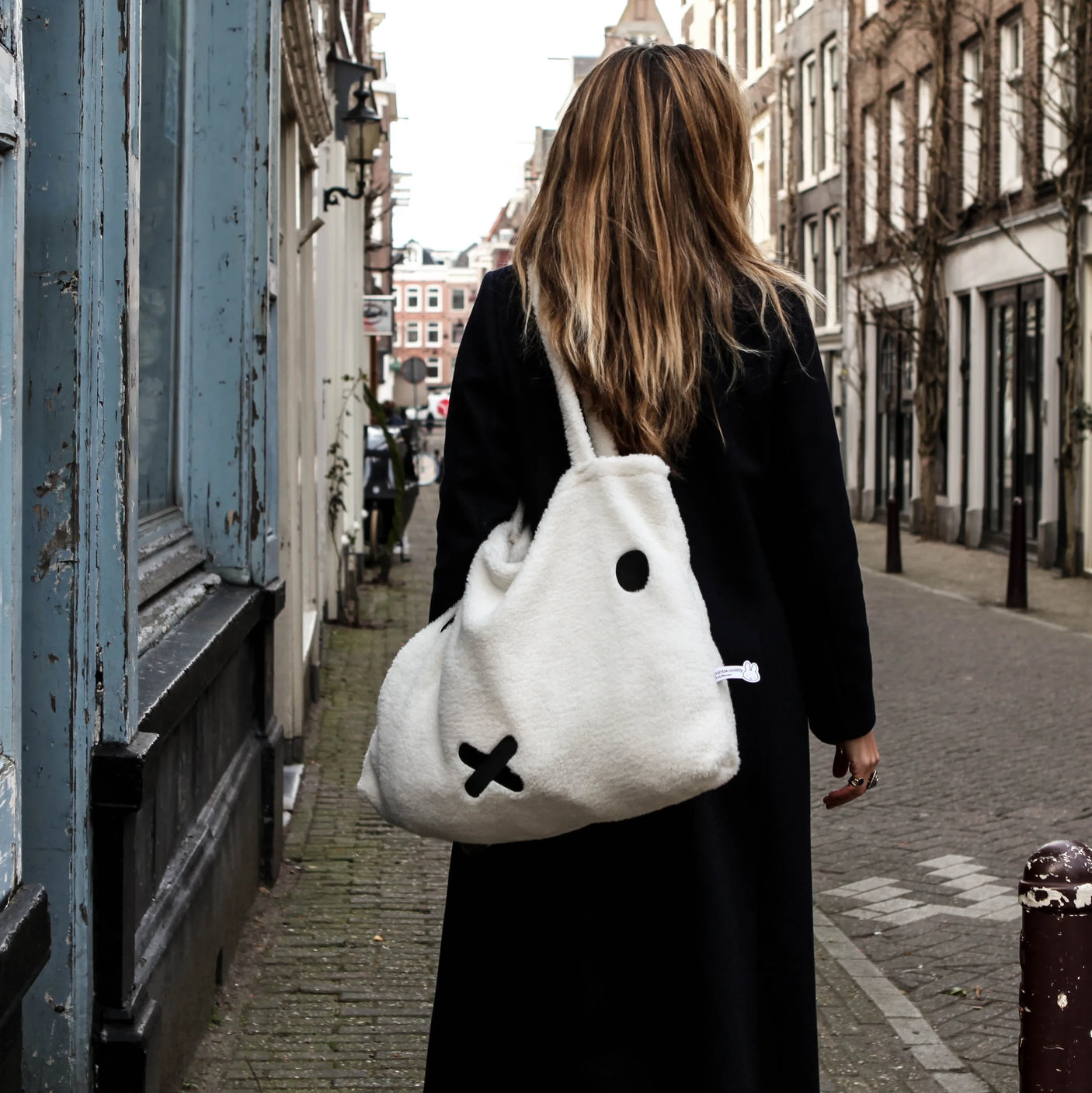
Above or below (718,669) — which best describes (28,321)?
above

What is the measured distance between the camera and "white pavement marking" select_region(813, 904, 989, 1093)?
12.7 feet

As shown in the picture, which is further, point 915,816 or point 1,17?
point 915,816

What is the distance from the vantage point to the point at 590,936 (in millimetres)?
2400

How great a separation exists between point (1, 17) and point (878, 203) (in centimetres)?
2538

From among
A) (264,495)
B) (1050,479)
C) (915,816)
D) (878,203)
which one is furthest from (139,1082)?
(878,203)

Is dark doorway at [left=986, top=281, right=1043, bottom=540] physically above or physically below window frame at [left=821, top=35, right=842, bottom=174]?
below

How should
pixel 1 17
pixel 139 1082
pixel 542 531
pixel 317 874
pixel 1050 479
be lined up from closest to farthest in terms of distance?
1. pixel 1 17
2. pixel 542 531
3. pixel 139 1082
4. pixel 317 874
5. pixel 1050 479

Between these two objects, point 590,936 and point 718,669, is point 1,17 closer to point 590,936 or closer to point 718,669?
point 718,669

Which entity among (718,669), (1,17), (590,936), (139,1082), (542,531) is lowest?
(139,1082)

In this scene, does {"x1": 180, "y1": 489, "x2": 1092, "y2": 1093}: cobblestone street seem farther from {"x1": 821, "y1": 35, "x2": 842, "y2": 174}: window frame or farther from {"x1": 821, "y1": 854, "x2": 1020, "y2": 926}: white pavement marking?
{"x1": 821, "y1": 35, "x2": 842, "y2": 174}: window frame

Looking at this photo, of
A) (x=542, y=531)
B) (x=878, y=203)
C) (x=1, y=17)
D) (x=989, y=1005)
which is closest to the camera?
(x=1, y=17)

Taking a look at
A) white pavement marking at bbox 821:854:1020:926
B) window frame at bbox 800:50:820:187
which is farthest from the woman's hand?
window frame at bbox 800:50:820:187

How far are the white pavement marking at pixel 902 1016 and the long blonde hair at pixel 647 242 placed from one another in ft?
6.98

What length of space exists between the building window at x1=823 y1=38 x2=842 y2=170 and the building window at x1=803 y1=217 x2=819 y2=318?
1.35 meters
